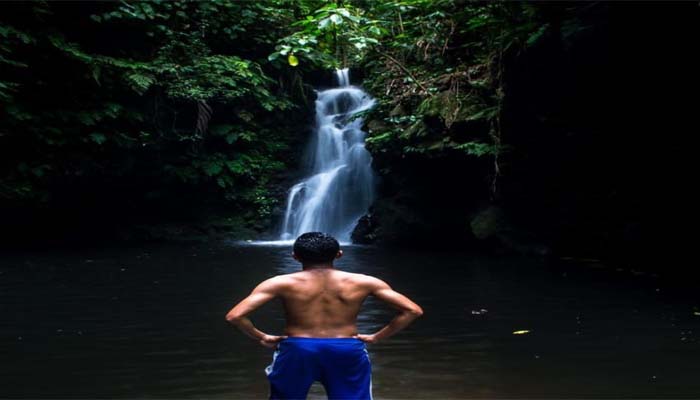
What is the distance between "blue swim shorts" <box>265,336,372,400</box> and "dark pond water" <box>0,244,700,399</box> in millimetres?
2022

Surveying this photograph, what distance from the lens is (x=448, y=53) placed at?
1995 cm

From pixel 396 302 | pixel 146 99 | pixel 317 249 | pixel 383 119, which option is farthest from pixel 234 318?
pixel 146 99

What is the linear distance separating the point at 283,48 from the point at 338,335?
4765 mm

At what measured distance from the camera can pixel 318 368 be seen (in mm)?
4020

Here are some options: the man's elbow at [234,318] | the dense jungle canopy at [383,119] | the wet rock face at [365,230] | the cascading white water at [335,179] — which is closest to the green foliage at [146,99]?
the dense jungle canopy at [383,119]

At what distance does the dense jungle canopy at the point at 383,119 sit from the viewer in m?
12.9

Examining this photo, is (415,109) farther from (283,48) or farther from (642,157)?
(283,48)

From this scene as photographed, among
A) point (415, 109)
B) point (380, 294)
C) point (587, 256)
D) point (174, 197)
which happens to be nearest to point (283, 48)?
point (380, 294)

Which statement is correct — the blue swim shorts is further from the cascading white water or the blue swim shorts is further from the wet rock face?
the cascading white water

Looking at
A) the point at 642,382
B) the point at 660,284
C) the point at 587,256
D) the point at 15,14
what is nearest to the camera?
the point at 642,382

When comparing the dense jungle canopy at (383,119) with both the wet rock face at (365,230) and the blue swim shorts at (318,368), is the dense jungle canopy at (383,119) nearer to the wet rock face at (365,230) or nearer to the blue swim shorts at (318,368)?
the wet rock face at (365,230)

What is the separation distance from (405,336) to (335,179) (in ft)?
51.0

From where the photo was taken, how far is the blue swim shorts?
4.00m

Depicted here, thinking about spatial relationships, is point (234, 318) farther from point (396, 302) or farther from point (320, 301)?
point (396, 302)
